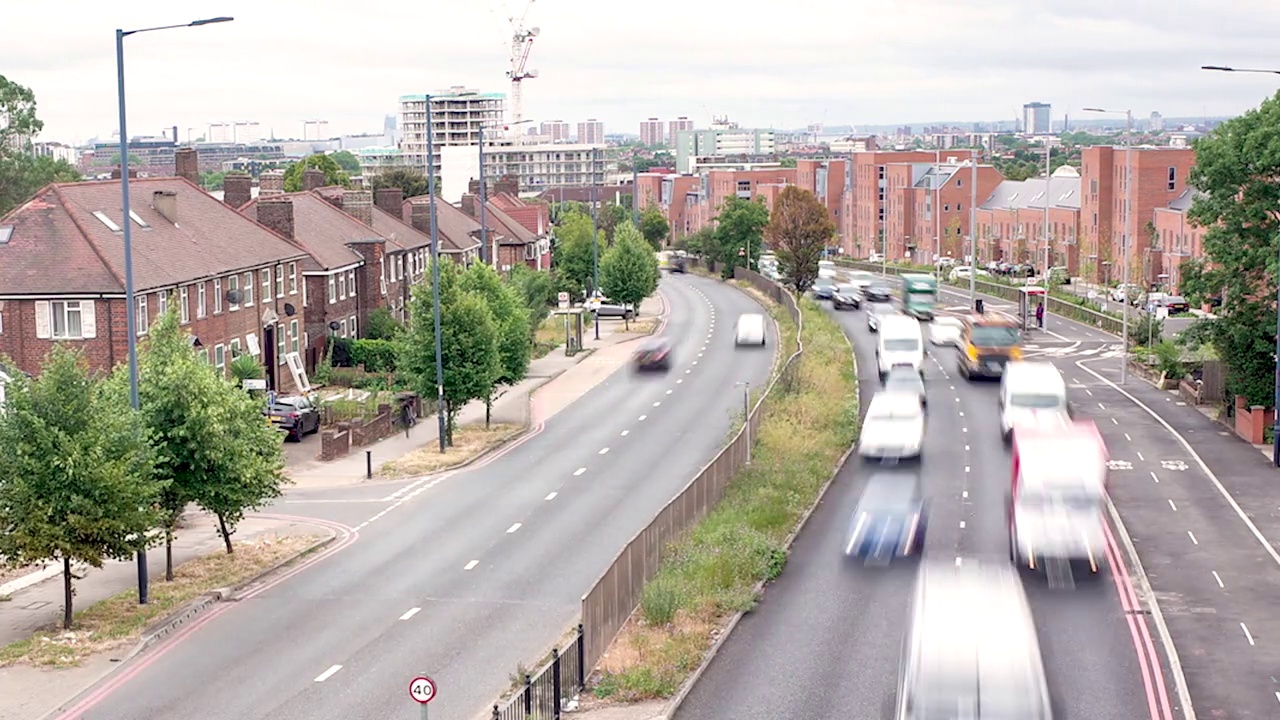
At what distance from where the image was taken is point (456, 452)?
150 feet

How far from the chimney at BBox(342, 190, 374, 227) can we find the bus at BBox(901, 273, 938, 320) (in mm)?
32275

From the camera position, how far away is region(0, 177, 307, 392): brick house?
A: 47.2 m

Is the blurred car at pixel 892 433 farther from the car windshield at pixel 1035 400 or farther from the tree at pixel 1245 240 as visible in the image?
the tree at pixel 1245 240

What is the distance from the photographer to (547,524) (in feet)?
117

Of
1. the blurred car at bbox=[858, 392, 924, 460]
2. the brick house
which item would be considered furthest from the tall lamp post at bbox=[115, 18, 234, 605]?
the blurred car at bbox=[858, 392, 924, 460]

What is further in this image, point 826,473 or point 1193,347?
point 1193,347

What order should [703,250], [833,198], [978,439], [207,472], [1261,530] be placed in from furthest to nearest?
[833,198] → [703,250] → [978,439] → [1261,530] → [207,472]

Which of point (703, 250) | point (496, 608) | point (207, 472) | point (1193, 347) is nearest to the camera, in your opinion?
point (496, 608)

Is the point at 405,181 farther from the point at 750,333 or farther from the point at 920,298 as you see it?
the point at 750,333

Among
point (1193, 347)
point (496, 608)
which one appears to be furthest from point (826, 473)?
point (1193, 347)

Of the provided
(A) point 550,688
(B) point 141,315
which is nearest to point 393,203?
(B) point 141,315

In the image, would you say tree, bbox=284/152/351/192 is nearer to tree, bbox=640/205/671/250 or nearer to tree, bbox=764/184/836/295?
tree, bbox=764/184/836/295

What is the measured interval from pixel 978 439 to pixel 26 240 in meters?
30.8

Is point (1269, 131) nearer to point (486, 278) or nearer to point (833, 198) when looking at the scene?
point (486, 278)
